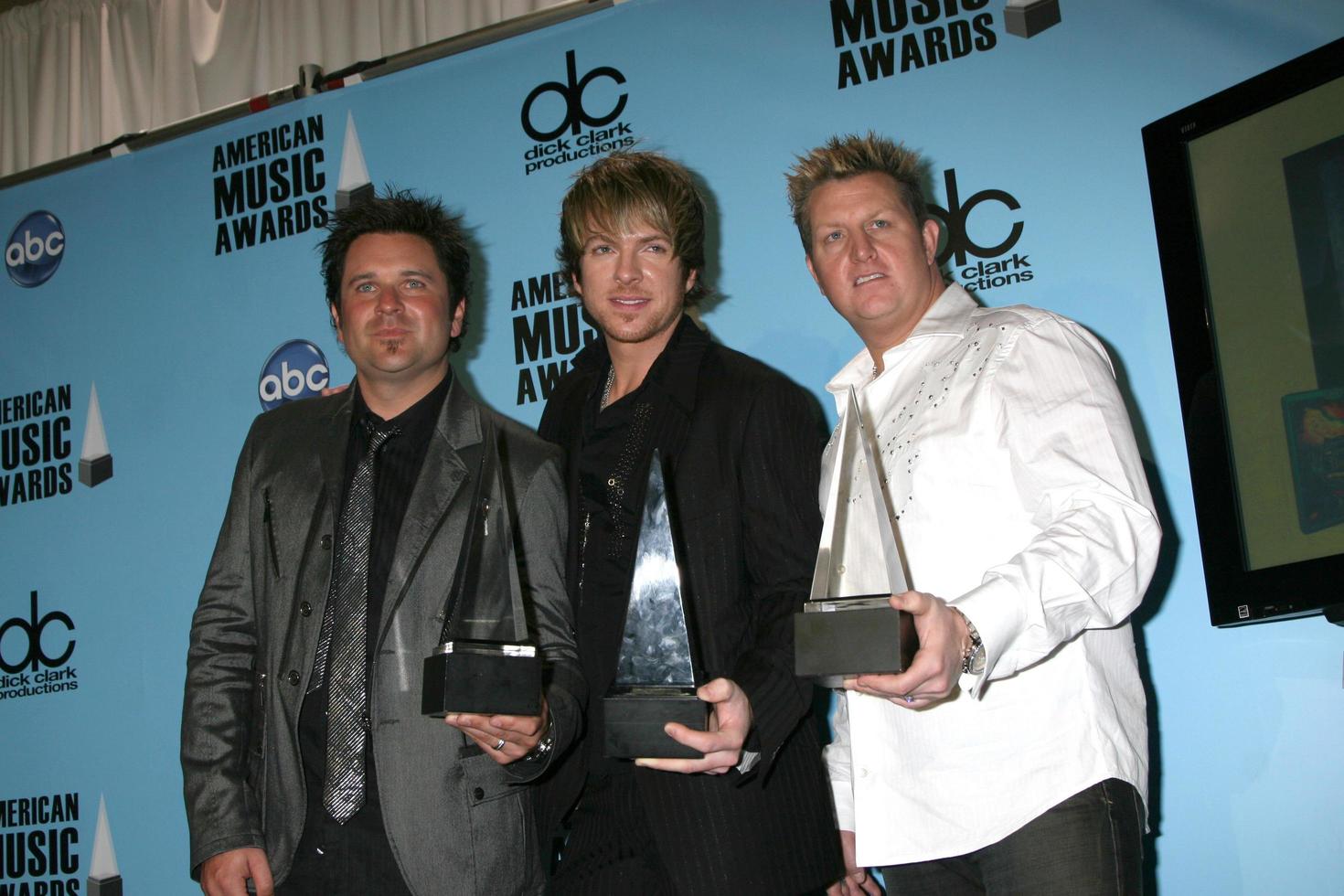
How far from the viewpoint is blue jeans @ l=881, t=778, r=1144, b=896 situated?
142cm

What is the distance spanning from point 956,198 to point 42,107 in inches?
109

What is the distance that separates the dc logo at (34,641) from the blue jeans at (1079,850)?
2.63 metres

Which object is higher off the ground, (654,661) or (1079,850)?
(654,661)

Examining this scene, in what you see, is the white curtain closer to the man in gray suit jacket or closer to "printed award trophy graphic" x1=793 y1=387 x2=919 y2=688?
the man in gray suit jacket

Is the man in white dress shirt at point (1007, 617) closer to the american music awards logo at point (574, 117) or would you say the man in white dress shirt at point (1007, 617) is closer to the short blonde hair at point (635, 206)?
the short blonde hair at point (635, 206)

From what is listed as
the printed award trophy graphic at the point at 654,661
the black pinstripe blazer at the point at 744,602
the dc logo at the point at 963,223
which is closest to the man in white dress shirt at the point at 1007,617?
the black pinstripe blazer at the point at 744,602

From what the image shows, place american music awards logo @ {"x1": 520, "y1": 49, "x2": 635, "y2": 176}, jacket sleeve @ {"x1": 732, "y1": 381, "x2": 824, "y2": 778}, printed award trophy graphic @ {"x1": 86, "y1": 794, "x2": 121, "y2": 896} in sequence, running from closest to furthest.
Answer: jacket sleeve @ {"x1": 732, "y1": 381, "x2": 824, "y2": 778}
american music awards logo @ {"x1": 520, "y1": 49, "x2": 635, "y2": 176}
printed award trophy graphic @ {"x1": 86, "y1": 794, "x2": 121, "y2": 896}

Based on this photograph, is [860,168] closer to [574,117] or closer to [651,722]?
[651,722]

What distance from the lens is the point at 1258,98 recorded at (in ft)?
6.44

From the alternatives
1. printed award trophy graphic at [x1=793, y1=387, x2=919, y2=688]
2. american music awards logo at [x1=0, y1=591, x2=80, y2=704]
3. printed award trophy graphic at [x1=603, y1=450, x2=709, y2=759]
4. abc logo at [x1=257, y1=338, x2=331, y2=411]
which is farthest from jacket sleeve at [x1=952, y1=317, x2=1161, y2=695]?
american music awards logo at [x1=0, y1=591, x2=80, y2=704]

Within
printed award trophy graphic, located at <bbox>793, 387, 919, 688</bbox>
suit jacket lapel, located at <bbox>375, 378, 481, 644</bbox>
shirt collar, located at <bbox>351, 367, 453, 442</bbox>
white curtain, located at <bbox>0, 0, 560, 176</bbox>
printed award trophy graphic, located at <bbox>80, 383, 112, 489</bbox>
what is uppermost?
white curtain, located at <bbox>0, 0, 560, 176</bbox>

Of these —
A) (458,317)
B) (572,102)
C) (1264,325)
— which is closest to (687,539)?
(458,317)

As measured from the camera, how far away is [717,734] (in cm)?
140

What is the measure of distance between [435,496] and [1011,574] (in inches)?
37.6
